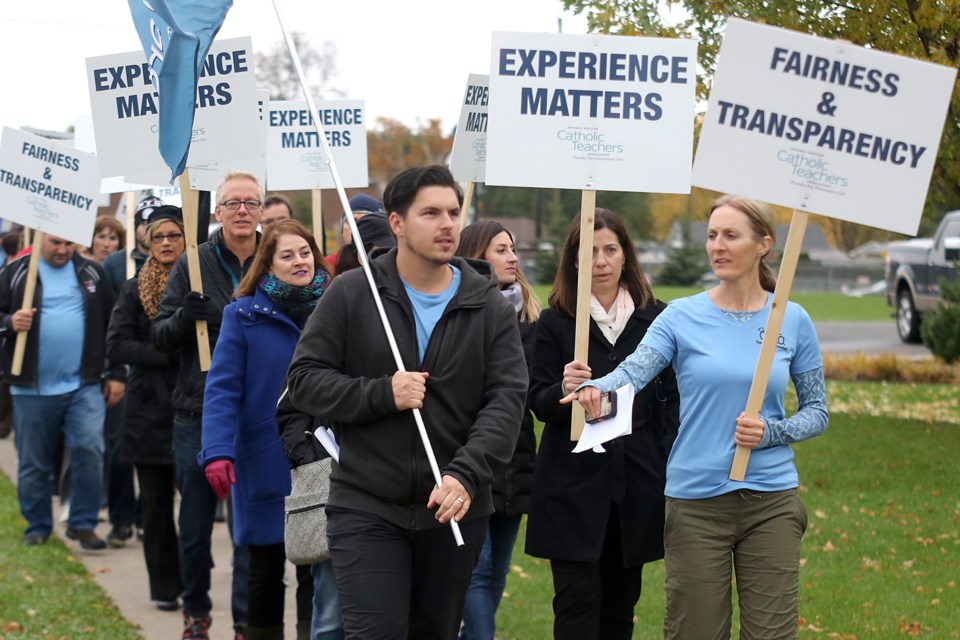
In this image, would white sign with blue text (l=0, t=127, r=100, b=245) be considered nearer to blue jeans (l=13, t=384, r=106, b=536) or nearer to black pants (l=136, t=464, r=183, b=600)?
blue jeans (l=13, t=384, r=106, b=536)

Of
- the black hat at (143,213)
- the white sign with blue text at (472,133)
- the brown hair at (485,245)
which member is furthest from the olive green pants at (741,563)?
the black hat at (143,213)

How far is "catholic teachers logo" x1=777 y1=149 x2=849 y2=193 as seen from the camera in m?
5.01

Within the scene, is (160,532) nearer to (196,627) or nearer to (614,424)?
(196,627)

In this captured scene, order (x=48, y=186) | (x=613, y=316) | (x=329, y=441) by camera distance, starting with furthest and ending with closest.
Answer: (x=48, y=186) → (x=613, y=316) → (x=329, y=441)

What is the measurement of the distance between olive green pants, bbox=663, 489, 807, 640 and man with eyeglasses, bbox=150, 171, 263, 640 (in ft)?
8.84

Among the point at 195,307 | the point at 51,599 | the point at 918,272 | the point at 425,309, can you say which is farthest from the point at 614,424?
the point at 918,272

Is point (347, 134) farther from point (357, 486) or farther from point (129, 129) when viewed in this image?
point (357, 486)

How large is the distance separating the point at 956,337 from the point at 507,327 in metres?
15.9

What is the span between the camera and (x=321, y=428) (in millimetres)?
5250

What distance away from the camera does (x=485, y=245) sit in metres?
6.59

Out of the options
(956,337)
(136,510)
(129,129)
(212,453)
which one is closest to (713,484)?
(212,453)

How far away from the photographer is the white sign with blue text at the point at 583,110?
19.5ft

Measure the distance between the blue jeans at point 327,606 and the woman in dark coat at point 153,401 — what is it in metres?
2.34

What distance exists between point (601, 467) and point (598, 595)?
1.76ft
